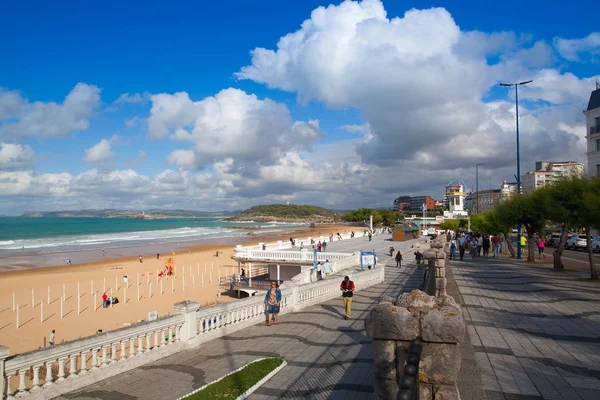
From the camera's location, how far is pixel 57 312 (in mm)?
21859

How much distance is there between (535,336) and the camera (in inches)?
329

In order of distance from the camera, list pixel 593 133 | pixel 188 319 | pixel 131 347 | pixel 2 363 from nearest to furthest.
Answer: pixel 2 363 < pixel 131 347 < pixel 188 319 < pixel 593 133

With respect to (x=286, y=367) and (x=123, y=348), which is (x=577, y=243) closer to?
(x=286, y=367)

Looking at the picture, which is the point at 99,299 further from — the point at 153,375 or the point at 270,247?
the point at 153,375

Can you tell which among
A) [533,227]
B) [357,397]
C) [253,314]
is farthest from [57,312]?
[533,227]

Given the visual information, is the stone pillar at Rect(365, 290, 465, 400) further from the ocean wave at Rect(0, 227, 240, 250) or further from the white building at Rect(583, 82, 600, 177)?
the ocean wave at Rect(0, 227, 240, 250)

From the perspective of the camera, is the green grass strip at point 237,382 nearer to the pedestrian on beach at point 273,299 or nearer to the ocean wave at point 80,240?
the pedestrian on beach at point 273,299

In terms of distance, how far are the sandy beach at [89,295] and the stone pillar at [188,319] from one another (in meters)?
10.7

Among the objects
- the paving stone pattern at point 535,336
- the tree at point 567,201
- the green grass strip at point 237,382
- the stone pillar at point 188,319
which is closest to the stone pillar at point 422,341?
the paving stone pattern at point 535,336

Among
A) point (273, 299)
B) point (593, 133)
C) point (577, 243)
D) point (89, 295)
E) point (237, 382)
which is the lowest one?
point (89, 295)

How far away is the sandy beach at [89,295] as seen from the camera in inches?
737

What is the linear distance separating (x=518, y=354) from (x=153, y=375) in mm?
6745

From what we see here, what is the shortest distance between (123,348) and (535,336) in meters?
8.41

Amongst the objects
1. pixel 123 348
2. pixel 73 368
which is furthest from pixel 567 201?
pixel 73 368
